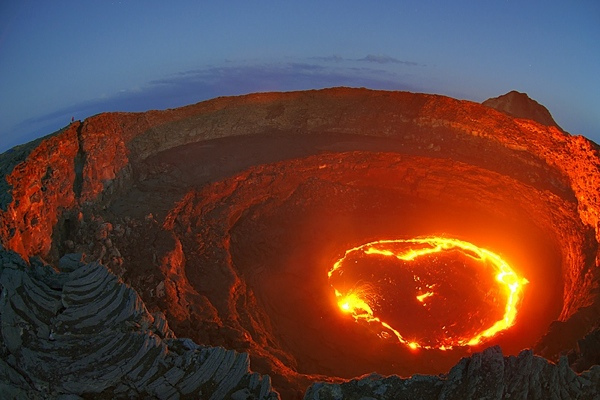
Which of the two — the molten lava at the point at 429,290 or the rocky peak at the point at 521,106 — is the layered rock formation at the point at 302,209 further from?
the rocky peak at the point at 521,106

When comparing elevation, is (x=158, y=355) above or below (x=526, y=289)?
above

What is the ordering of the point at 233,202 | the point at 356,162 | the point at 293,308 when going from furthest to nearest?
the point at 356,162
the point at 233,202
the point at 293,308

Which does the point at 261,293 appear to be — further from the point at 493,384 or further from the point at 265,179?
the point at 493,384

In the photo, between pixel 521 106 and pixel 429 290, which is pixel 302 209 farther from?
pixel 521 106

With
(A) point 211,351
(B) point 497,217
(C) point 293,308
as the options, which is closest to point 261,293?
(C) point 293,308

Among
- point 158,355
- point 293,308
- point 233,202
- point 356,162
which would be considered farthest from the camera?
point 356,162

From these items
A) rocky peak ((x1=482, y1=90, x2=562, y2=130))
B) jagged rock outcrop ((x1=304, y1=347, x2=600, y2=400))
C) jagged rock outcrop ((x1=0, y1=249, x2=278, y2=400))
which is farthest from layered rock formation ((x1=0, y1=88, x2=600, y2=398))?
rocky peak ((x1=482, y1=90, x2=562, y2=130))
